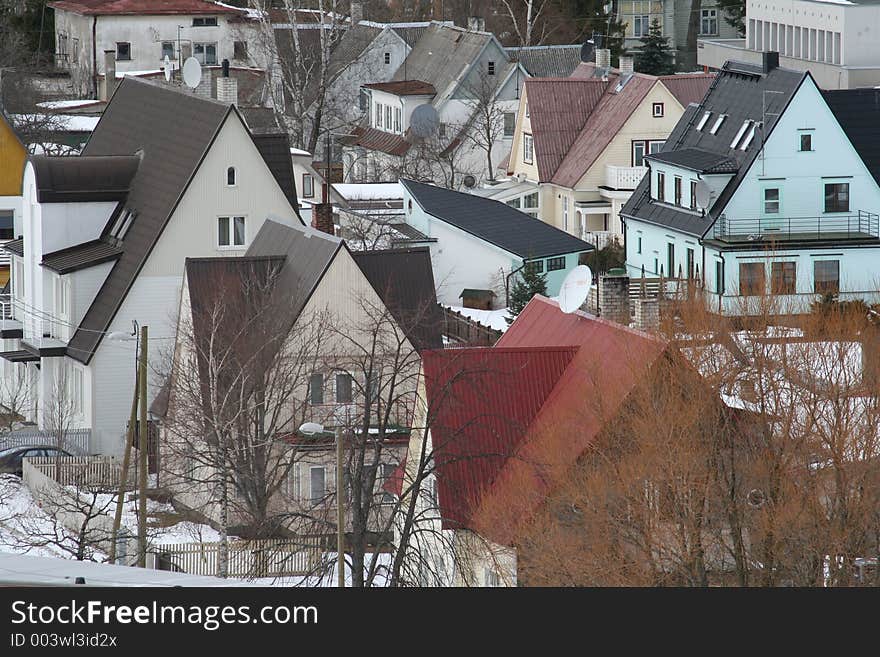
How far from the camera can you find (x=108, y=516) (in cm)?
3703

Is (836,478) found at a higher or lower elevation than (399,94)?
lower

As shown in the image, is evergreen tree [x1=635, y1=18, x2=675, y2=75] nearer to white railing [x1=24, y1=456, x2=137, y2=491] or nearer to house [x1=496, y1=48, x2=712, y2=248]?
house [x1=496, y1=48, x2=712, y2=248]

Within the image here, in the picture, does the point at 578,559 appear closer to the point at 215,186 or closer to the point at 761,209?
the point at 215,186

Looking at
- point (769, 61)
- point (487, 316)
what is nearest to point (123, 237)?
point (487, 316)

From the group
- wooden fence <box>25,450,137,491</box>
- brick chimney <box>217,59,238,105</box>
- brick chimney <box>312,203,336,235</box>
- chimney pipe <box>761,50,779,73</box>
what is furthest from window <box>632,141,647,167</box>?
wooden fence <box>25,450,137,491</box>

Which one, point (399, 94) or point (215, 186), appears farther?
point (399, 94)

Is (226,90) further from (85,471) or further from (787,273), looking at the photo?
(787,273)

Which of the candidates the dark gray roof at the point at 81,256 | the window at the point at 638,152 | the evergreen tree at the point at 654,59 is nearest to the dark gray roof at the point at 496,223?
the window at the point at 638,152

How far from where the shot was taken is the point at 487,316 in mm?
55500

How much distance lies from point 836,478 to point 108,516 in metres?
14.3

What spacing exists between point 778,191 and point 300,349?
21588 mm

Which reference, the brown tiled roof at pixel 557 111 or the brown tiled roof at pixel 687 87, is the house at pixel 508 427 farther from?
the brown tiled roof at pixel 557 111

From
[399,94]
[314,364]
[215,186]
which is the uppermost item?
[399,94]

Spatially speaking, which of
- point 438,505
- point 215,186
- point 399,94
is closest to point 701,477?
point 438,505
